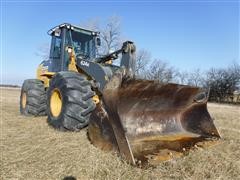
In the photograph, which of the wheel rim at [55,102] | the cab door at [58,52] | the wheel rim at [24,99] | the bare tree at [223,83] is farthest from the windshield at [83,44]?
the bare tree at [223,83]

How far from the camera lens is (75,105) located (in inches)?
201

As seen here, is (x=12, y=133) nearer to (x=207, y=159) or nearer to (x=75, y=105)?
(x=75, y=105)

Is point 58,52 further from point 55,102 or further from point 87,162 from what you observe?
point 87,162

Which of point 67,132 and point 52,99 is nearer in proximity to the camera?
point 67,132

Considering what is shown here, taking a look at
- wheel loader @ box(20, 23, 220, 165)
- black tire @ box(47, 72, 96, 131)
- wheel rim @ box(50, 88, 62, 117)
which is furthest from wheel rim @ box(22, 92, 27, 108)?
black tire @ box(47, 72, 96, 131)

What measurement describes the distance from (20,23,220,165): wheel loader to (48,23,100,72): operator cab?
0.09ft

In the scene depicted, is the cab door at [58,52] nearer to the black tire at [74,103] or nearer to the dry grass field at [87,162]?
the black tire at [74,103]

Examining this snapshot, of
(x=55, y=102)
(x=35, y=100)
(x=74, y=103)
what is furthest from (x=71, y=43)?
(x=74, y=103)

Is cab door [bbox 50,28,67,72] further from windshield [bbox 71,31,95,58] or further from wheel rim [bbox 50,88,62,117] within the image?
wheel rim [bbox 50,88,62,117]

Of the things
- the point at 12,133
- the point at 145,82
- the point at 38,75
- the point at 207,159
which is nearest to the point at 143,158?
the point at 207,159

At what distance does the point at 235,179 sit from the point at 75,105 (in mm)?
2890

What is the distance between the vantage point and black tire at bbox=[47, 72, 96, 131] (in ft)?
16.7

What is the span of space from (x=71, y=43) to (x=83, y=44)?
13.3 inches

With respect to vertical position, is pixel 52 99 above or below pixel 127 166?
above
